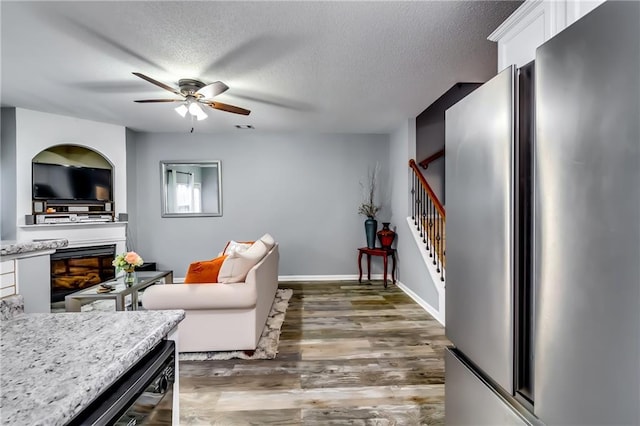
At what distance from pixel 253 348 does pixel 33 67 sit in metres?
3.21

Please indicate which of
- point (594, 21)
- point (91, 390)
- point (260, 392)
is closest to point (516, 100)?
point (594, 21)

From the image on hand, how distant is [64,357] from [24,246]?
1.74ft

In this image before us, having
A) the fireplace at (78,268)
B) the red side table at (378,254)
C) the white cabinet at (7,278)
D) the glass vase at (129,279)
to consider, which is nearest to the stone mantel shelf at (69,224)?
the fireplace at (78,268)

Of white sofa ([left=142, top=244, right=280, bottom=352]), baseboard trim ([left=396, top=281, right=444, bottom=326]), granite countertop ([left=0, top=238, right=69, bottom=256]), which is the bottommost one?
baseboard trim ([left=396, top=281, right=444, bottom=326])

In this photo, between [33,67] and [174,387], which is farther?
[33,67]

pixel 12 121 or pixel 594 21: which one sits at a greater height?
pixel 12 121

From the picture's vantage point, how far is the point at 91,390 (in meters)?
0.50

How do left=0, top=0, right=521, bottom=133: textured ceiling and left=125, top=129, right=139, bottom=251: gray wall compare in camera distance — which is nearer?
left=0, top=0, right=521, bottom=133: textured ceiling

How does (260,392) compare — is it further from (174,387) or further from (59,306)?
(59,306)

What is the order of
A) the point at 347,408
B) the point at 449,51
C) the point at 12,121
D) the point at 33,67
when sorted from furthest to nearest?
the point at 12,121
the point at 33,67
the point at 449,51
the point at 347,408

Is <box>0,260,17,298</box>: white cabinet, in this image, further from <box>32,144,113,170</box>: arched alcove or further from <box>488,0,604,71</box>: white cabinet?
<box>32,144,113,170</box>: arched alcove

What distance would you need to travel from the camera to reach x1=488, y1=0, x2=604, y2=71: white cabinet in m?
1.11

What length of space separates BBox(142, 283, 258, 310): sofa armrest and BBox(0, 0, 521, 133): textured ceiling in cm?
193

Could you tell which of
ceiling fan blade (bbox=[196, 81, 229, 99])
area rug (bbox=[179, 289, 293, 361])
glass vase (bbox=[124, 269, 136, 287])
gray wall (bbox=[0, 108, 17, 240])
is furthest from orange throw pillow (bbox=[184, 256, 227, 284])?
gray wall (bbox=[0, 108, 17, 240])
